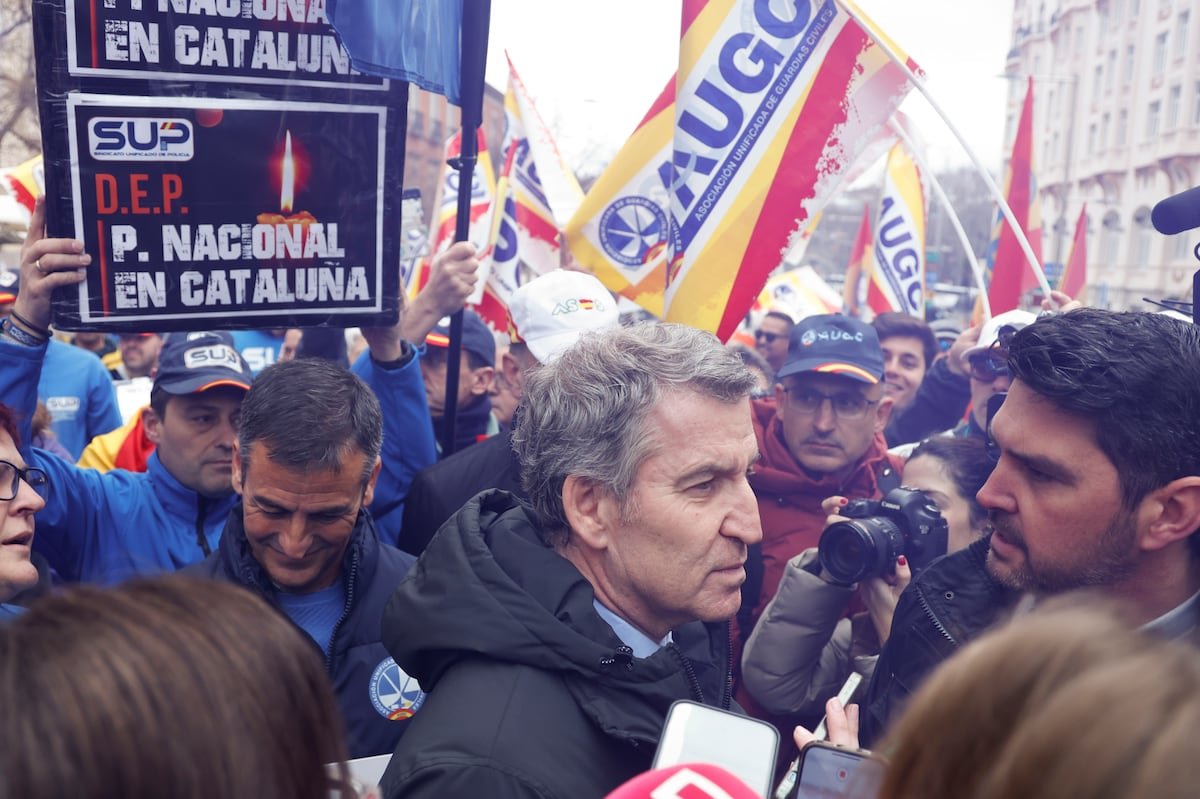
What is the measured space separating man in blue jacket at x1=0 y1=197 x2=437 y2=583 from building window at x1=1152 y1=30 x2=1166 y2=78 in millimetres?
43546

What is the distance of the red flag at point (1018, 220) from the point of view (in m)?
5.67

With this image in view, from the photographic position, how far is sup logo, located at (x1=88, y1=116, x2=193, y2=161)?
7.63 ft

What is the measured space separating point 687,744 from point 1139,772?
0.54 metres

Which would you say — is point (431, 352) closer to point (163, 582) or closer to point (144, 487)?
point (144, 487)

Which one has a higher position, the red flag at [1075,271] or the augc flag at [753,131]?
the augc flag at [753,131]

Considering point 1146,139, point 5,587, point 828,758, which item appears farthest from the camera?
point 1146,139

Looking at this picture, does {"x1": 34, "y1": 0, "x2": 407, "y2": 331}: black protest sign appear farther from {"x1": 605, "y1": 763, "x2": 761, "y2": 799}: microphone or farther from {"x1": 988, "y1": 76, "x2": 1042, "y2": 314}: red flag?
{"x1": 988, "y1": 76, "x2": 1042, "y2": 314}: red flag

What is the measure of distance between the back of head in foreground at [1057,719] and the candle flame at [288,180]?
215cm

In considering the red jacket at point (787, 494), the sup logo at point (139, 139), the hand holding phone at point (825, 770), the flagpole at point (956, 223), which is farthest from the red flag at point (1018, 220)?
the hand holding phone at point (825, 770)

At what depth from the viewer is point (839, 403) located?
12.1 feet

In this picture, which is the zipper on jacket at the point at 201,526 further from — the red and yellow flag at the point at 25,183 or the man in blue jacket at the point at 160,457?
the red and yellow flag at the point at 25,183

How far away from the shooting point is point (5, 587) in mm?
2109

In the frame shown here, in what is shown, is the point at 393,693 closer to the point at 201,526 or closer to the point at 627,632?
the point at 627,632

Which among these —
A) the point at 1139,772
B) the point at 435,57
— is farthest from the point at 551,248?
the point at 1139,772
